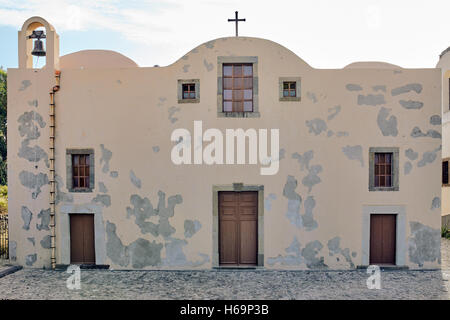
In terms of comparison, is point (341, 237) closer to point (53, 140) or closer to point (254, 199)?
point (254, 199)

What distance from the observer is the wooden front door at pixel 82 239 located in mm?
8836

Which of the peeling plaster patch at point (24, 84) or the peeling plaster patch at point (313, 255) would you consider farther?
the peeling plaster patch at point (24, 84)

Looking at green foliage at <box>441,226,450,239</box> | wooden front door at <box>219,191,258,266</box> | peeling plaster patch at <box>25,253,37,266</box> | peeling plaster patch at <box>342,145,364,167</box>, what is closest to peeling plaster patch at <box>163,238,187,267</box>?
wooden front door at <box>219,191,258,266</box>

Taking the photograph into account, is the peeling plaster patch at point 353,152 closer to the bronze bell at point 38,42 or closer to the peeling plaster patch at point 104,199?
the peeling plaster patch at point 104,199

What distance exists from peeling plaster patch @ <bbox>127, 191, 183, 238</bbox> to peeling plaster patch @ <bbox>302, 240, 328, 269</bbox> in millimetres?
3919

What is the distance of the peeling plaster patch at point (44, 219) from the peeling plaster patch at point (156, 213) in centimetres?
250

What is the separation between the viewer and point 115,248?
8672 mm

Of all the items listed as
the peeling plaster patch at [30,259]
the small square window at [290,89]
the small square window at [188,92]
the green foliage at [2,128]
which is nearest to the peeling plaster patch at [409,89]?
the small square window at [290,89]

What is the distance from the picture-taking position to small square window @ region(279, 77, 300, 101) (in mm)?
8539

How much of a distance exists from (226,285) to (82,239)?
4.61 m

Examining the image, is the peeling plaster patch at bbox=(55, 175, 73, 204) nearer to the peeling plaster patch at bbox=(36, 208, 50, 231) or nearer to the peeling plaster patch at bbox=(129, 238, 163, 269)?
the peeling plaster patch at bbox=(36, 208, 50, 231)

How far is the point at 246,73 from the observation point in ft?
28.4

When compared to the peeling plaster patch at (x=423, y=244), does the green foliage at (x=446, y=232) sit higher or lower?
lower
